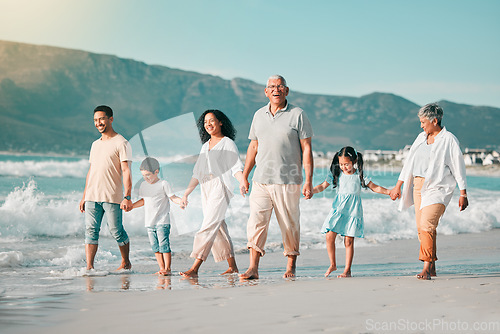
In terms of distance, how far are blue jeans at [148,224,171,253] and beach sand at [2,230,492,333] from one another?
2.41 ft

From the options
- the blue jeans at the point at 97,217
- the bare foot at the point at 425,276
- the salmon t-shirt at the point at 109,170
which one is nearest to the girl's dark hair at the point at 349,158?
the bare foot at the point at 425,276

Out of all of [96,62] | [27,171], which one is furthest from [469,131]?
[96,62]

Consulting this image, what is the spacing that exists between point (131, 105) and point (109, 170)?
530ft

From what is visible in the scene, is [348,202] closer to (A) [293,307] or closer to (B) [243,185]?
(B) [243,185]

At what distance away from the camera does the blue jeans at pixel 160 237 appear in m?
6.52

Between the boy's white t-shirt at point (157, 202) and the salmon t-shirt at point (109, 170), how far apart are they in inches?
13.2

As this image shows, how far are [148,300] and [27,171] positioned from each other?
37525mm

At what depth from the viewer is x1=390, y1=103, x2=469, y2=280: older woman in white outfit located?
18.2 ft

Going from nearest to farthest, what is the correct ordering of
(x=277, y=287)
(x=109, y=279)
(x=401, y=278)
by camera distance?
1. (x=277, y=287)
2. (x=401, y=278)
3. (x=109, y=279)

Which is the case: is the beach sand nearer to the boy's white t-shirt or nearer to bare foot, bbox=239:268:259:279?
bare foot, bbox=239:268:259:279

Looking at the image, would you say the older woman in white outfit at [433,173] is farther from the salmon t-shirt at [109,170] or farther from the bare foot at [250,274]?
the salmon t-shirt at [109,170]

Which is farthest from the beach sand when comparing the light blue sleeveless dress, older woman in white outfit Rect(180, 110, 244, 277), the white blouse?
the white blouse

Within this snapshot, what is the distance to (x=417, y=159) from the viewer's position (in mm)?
5754

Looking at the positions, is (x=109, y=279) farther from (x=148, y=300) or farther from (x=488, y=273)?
(x=488, y=273)
